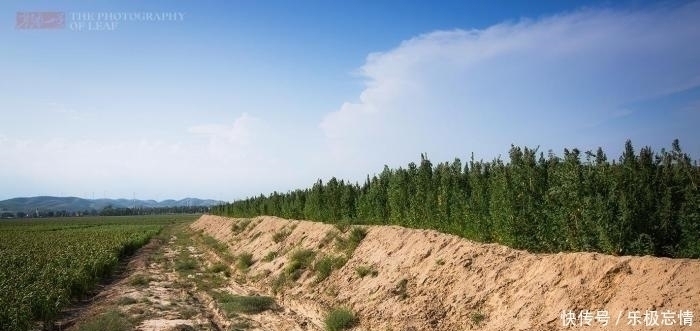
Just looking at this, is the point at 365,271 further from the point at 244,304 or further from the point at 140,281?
the point at 140,281

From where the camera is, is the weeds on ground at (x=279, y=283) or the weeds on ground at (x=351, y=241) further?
the weeds on ground at (x=351, y=241)

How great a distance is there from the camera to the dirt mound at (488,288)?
9.55 metres

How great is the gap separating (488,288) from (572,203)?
11.4 ft

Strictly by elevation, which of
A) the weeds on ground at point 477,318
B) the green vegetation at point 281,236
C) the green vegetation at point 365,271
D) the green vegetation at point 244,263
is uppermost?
the green vegetation at point 281,236

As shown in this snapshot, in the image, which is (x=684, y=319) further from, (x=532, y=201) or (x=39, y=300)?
(x=39, y=300)

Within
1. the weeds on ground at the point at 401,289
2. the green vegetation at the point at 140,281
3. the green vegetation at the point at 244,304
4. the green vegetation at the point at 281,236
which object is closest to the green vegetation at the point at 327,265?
the green vegetation at the point at 244,304

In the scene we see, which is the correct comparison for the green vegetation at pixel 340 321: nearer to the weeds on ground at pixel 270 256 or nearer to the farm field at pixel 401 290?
the farm field at pixel 401 290

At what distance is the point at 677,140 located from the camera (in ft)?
42.6

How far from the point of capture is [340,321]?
559 inches

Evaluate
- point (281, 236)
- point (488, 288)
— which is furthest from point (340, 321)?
point (281, 236)

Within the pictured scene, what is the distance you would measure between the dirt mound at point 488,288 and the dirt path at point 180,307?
1471 millimetres

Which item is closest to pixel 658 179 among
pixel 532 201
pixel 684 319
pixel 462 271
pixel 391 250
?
pixel 532 201

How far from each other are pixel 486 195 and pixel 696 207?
669 centimetres

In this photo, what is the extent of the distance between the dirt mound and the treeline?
73 cm
